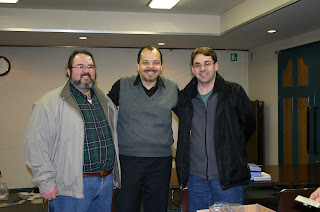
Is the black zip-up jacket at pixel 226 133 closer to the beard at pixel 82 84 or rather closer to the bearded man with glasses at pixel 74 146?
the bearded man with glasses at pixel 74 146

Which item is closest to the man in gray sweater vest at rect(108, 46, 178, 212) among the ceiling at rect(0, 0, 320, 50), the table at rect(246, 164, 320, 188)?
the table at rect(246, 164, 320, 188)

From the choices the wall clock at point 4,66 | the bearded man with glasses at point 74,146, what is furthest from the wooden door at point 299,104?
the wall clock at point 4,66

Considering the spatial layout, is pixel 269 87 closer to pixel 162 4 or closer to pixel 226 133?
pixel 162 4

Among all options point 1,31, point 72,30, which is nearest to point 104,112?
point 72,30

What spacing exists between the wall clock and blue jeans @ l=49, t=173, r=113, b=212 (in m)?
4.56

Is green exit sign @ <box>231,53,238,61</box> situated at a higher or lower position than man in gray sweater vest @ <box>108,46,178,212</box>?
higher

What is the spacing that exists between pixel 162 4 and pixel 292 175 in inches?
110

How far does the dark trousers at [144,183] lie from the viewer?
2797 millimetres

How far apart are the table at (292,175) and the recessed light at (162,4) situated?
2.44 meters

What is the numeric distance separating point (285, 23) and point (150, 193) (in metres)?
3.16

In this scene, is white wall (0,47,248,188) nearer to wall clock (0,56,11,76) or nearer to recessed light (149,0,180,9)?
wall clock (0,56,11,76)

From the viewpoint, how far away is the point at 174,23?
18.0ft

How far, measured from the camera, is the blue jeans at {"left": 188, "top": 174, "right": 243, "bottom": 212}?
8.59 feet

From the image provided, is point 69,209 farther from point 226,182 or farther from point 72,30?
point 72,30
